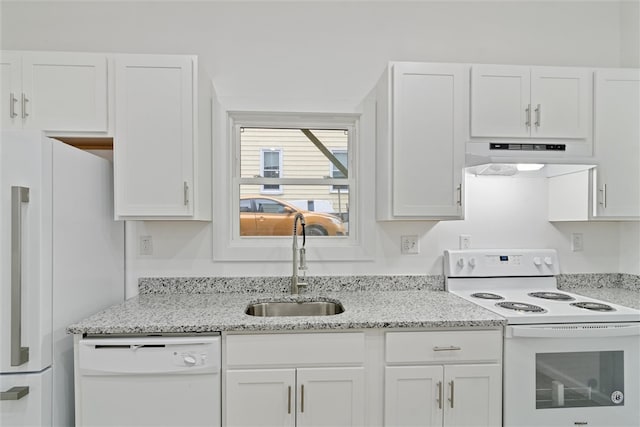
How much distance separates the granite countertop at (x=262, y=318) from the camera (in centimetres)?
160

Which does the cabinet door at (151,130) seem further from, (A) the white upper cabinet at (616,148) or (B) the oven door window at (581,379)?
(A) the white upper cabinet at (616,148)

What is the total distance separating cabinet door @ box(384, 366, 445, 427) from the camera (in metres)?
1.67

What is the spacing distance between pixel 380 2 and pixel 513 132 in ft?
3.85

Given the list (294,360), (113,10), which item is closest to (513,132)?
(294,360)

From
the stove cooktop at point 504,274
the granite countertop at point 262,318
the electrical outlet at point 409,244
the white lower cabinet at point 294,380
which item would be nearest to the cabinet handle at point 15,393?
the granite countertop at point 262,318

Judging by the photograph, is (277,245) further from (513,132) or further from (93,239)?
(513,132)

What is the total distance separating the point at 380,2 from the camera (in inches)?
92.0

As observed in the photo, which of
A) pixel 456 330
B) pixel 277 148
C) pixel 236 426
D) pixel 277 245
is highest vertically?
pixel 277 148

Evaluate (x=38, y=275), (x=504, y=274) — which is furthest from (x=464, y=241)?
(x=38, y=275)

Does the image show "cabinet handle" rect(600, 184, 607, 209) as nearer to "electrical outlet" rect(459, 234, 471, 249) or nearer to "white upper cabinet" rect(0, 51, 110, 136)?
"electrical outlet" rect(459, 234, 471, 249)

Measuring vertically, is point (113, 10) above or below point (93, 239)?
above

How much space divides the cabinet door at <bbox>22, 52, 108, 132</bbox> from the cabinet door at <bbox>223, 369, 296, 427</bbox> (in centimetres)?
144

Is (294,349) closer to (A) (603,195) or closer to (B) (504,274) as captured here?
(B) (504,274)

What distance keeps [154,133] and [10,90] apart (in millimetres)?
768
